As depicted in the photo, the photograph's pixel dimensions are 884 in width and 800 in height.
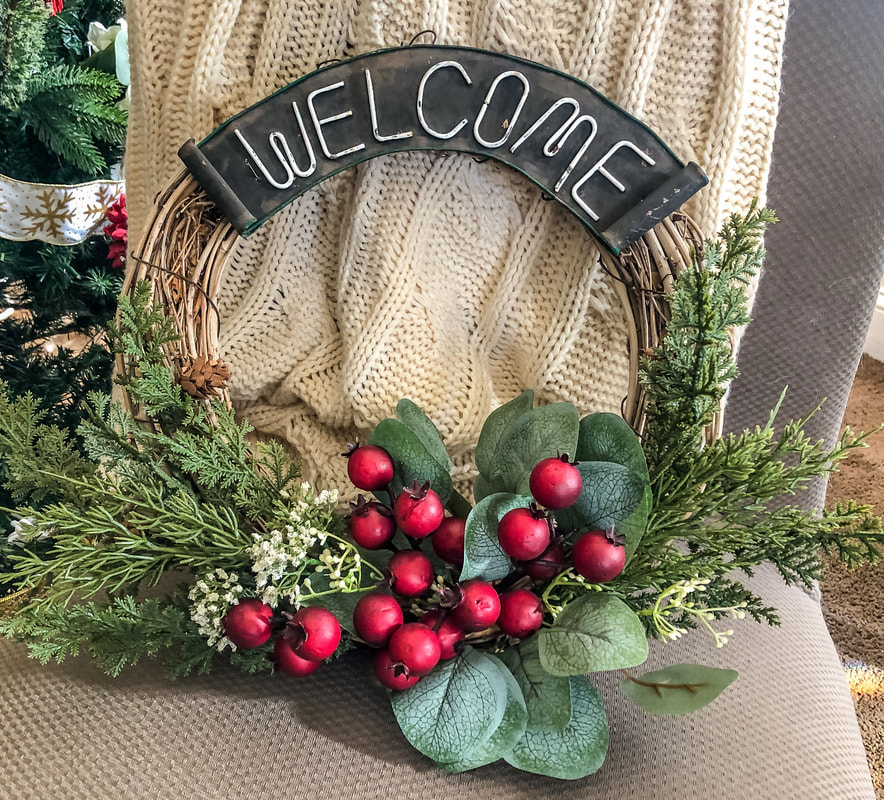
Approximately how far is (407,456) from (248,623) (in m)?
0.17

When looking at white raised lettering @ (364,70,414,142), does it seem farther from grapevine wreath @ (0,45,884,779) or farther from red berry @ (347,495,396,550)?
red berry @ (347,495,396,550)

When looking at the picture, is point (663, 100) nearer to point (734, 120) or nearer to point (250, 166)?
point (734, 120)

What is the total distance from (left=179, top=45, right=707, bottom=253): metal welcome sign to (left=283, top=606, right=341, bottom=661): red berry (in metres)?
0.34

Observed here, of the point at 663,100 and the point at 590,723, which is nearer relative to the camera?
the point at 590,723

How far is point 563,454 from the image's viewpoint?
0.50m

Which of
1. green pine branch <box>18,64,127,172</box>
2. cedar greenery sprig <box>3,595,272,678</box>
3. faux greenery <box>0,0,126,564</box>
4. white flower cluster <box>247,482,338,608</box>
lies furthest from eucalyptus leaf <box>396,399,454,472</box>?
green pine branch <box>18,64,127,172</box>

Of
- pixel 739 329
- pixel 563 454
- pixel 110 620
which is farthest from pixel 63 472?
pixel 739 329

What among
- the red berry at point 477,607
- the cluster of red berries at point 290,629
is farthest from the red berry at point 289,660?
the red berry at point 477,607

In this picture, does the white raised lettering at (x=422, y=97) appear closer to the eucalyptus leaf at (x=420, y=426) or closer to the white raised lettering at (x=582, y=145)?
the white raised lettering at (x=582, y=145)

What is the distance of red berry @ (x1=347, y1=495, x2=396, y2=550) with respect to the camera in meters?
0.53

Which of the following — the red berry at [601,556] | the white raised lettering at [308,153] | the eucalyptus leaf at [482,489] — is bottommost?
the eucalyptus leaf at [482,489]

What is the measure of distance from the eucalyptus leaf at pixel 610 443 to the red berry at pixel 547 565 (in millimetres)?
77

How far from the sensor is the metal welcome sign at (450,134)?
596mm

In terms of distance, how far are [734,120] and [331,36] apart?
0.38 metres
